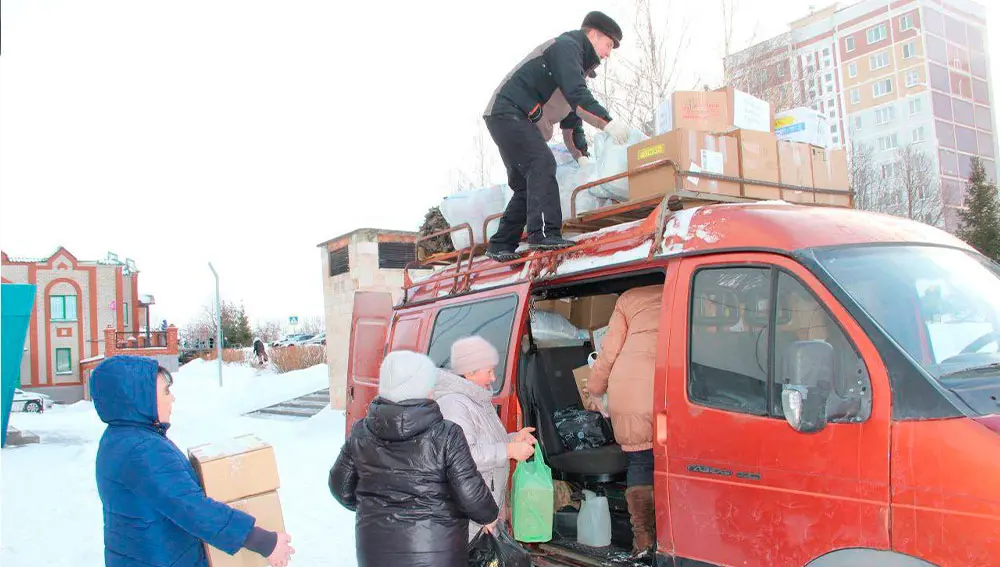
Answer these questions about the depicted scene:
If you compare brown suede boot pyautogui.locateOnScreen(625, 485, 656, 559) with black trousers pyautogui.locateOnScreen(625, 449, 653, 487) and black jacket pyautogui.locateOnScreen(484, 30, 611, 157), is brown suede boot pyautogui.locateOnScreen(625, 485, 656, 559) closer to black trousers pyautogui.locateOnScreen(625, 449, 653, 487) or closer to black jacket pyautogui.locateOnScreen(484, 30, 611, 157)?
black trousers pyautogui.locateOnScreen(625, 449, 653, 487)

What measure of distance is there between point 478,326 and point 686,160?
1823mm

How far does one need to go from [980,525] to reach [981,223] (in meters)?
36.0

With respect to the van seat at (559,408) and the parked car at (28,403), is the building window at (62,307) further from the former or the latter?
the van seat at (559,408)

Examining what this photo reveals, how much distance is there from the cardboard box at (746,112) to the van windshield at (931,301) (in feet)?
5.23

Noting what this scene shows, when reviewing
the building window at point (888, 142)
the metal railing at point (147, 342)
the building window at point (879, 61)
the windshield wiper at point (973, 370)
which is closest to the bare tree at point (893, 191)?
the windshield wiper at point (973, 370)

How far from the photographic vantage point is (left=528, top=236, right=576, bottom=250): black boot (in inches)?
178

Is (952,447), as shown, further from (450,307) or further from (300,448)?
(300,448)

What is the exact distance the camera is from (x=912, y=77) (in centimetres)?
7038

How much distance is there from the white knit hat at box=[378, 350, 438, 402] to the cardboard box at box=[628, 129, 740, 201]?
74.4 inches

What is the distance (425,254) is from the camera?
661 centimetres

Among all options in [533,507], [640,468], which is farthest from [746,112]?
[533,507]

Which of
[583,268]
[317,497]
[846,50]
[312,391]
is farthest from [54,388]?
[846,50]

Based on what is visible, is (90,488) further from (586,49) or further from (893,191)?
(893,191)

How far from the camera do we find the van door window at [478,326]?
4777mm
